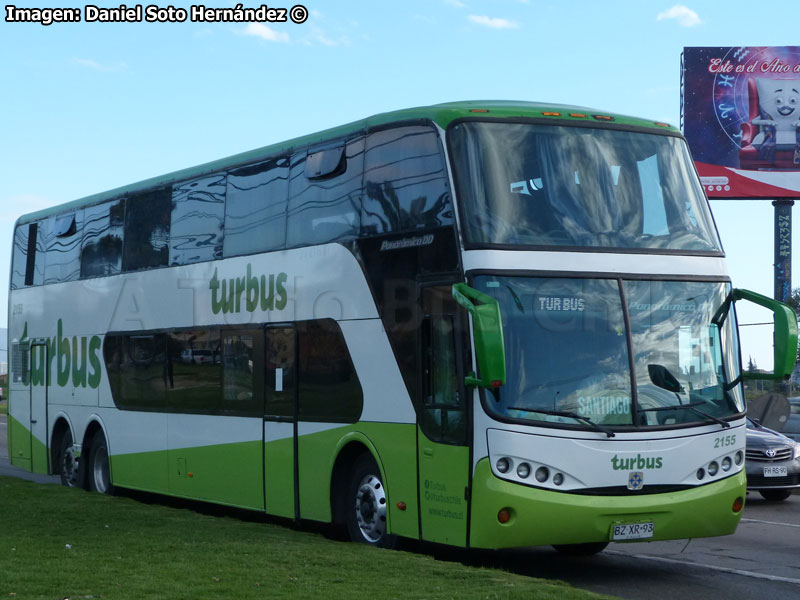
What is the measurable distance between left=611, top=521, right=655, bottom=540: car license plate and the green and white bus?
0.8 inches

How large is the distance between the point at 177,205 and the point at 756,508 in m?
9.23

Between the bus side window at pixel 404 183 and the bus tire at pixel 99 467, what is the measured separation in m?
8.01

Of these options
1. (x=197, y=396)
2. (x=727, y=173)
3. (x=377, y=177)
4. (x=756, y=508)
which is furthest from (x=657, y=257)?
(x=727, y=173)

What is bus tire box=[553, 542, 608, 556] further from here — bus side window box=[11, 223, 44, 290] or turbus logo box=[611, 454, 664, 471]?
bus side window box=[11, 223, 44, 290]

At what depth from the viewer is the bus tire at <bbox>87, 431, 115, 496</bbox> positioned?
734 inches

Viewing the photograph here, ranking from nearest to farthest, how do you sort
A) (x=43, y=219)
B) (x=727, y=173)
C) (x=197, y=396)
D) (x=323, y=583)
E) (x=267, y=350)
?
(x=323, y=583), (x=267, y=350), (x=197, y=396), (x=43, y=219), (x=727, y=173)

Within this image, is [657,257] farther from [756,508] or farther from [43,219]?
[43,219]

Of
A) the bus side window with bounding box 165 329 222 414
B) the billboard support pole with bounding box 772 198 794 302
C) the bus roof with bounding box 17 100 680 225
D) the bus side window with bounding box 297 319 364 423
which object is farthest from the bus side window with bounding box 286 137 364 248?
the billboard support pole with bounding box 772 198 794 302

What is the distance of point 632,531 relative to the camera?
10578 millimetres

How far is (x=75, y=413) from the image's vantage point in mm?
19562

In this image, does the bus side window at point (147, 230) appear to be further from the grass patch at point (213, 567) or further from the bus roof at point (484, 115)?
the grass patch at point (213, 567)

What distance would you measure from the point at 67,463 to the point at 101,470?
1215 millimetres

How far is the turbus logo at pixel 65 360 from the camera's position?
61.8ft

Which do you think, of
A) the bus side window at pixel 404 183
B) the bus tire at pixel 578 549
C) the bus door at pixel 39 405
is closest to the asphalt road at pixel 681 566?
the bus tire at pixel 578 549
